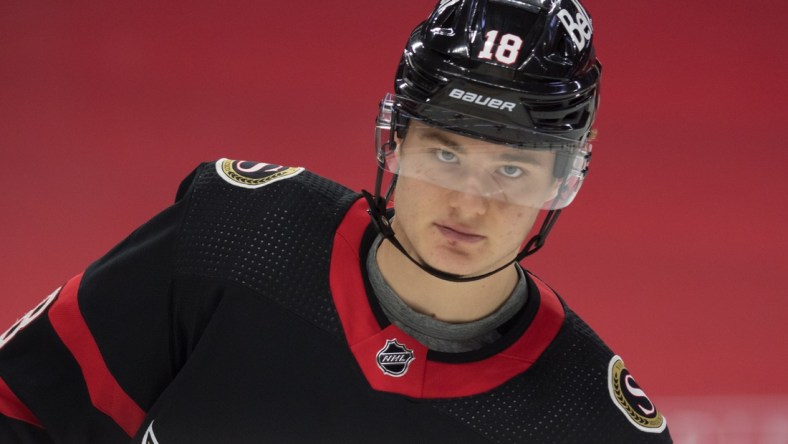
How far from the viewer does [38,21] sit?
3.57 metres

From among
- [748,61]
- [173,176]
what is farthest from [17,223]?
[748,61]

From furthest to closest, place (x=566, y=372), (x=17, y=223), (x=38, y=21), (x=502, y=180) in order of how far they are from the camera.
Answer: (x=38, y=21) → (x=17, y=223) → (x=566, y=372) → (x=502, y=180)

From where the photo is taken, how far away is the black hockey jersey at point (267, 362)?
1.74 m

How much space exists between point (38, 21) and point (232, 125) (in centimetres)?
67

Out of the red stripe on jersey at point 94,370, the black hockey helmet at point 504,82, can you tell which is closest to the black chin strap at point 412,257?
the black hockey helmet at point 504,82

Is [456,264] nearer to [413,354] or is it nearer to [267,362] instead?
[413,354]

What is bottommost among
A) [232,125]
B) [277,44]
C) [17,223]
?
[17,223]

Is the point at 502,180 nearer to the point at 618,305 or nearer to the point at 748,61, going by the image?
the point at 618,305

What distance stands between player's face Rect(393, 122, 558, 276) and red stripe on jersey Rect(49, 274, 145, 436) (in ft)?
1.65

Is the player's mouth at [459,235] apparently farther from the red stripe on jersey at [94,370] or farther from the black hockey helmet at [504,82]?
the red stripe on jersey at [94,370]

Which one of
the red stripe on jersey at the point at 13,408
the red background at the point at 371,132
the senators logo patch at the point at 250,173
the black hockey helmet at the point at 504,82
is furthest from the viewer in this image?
the red background at the point at 371,132

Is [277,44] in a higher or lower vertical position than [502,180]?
lower

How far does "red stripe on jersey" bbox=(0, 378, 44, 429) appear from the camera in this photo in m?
1.76

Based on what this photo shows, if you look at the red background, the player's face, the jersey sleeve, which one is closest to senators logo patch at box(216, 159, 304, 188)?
the jersey sleeve
